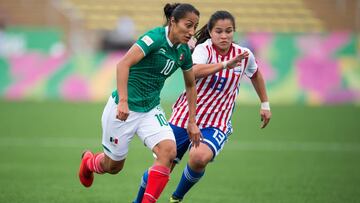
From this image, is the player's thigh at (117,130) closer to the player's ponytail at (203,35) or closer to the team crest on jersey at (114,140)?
the team crest on jersey at (114,140)

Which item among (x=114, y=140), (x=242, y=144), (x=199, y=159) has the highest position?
(x=114, y=140)

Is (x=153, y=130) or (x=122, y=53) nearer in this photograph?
(x=153, y=130)

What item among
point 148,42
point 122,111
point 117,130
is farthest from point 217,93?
point 122,111

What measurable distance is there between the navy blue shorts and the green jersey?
34.3 inches

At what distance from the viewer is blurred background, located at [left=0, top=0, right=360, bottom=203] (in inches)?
398

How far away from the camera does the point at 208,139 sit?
26.5 ft

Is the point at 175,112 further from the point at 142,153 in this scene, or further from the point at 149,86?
the point at 142,153

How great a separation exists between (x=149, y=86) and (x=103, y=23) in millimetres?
20752

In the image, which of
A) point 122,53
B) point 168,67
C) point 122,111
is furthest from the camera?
point 122,53

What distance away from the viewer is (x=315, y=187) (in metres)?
9.88

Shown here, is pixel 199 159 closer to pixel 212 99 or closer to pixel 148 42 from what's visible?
pixel 212 99

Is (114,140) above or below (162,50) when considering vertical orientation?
below

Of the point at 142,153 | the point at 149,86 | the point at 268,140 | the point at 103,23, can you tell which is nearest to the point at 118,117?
the point at 149,86

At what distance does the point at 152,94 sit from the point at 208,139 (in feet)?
3.20
